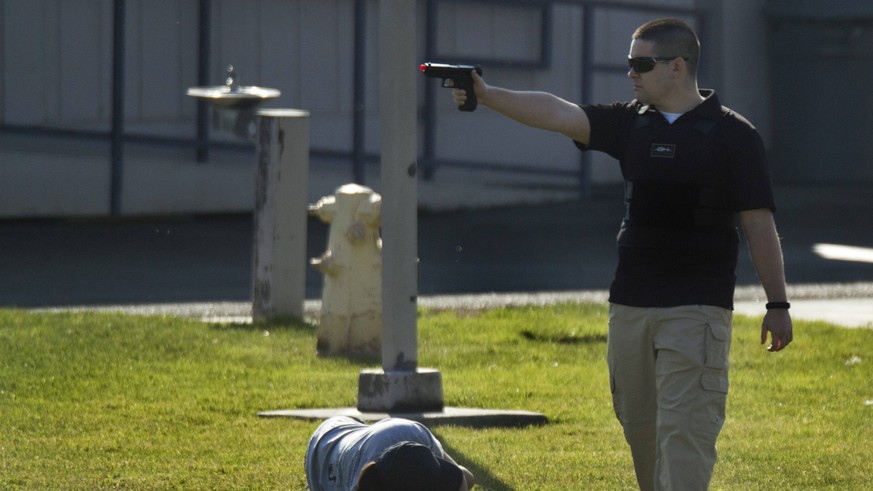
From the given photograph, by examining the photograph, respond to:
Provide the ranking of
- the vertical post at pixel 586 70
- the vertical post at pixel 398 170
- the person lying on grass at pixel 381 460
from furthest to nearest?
the vertical post at pixel 586 70 → the vertical post at pixel 398 170 → the person lying on grass at pixel 381 460

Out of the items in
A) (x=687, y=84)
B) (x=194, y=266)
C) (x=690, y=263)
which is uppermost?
(x=687, y=84)

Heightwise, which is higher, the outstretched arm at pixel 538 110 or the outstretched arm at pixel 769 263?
the outstretched arm at pixel 538 110

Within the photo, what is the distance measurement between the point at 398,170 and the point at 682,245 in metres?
2.48

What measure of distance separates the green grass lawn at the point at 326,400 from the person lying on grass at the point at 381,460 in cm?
142

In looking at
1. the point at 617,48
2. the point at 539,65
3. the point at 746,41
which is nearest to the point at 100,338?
the point at 539,65

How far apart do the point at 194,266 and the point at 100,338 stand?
496cm

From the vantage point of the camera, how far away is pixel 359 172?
768 inches

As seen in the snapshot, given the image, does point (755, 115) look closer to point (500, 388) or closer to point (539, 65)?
point (539, 65)

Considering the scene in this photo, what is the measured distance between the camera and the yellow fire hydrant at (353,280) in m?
9.09

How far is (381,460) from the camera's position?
12.0 ft

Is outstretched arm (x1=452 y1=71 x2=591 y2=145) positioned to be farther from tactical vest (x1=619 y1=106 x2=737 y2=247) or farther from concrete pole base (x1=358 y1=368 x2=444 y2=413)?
concrete pole base (x1=358 y1=368 x2=444 y2=413)

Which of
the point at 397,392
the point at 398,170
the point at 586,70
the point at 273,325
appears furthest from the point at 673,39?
the point at 586,70

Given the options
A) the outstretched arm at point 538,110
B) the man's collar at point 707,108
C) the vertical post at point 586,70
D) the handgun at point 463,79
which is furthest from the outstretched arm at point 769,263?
the vertical post at point 586,70

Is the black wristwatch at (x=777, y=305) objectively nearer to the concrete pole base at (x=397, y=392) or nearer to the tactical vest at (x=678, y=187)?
the tactical vest at (x=678, y=187)
